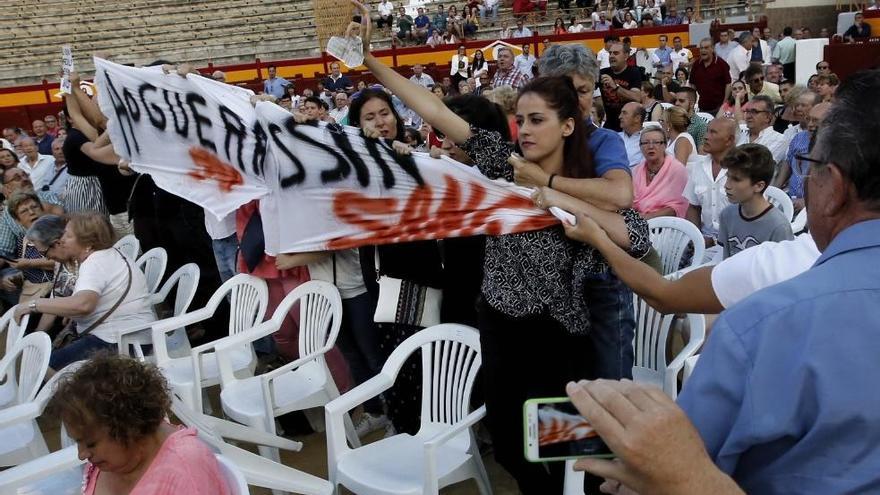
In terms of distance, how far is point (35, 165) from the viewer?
9.27 metres

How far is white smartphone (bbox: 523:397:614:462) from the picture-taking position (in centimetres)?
101

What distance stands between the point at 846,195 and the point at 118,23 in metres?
27.3

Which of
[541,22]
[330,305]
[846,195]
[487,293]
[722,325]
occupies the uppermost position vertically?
[541,22]

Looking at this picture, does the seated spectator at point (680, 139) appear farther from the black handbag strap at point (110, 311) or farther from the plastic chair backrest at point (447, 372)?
the black handbag strap at point (110, 311)

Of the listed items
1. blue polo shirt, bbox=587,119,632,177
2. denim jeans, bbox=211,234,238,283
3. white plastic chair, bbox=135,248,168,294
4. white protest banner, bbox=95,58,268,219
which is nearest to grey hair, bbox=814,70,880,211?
blue polo shirt, bbox=587,119,632,177

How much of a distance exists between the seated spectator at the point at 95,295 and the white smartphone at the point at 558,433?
366cm

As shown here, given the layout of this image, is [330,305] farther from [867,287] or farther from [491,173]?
[867,287]

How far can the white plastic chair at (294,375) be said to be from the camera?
3.65 m

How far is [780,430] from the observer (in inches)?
37.4

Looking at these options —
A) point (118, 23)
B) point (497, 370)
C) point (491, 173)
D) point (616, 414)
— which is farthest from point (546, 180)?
point (118, 23)

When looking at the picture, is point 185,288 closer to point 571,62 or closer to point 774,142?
point 571,62

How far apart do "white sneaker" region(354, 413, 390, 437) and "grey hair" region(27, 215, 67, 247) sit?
2063mm

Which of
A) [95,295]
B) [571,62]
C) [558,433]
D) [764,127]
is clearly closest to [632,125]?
[764,127]

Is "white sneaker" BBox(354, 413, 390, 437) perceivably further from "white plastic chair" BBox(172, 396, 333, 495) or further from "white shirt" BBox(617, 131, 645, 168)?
"white shirt" BBox(617, 131, 645, 168)
